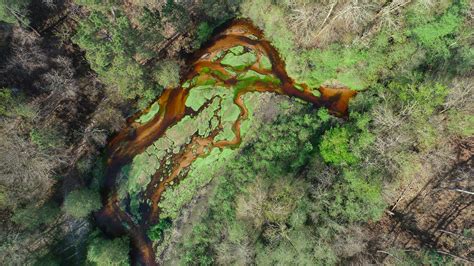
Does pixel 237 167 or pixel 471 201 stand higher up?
pixel 237 167

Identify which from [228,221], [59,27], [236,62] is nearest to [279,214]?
[228,221]

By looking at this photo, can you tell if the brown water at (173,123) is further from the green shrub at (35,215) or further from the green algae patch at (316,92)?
the green shrub at (35,215)

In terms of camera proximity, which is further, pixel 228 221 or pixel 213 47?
pixel 213 47

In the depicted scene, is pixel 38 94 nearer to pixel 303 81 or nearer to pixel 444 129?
pixel 303 81

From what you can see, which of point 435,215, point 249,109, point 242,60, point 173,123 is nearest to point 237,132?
point 249,109

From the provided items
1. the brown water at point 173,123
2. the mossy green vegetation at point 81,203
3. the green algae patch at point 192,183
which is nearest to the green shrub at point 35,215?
the mossy green vegetation at point 81,203

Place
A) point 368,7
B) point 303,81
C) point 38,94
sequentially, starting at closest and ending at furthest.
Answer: point 368,7
point 38,94
point 303,81

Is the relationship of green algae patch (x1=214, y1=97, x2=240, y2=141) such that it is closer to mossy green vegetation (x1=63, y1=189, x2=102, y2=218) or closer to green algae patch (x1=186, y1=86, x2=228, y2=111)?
green algae patch (x1=186, y1=86, x2=228, y2=111)
